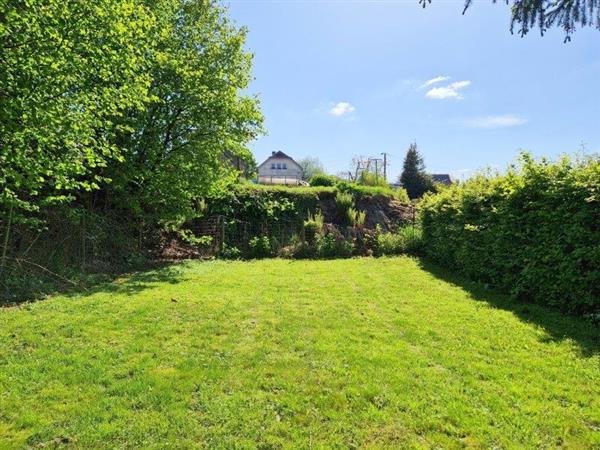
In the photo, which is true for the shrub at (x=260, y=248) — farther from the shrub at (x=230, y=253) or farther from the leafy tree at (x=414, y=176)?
the leafy tree at (x=414, y=176)

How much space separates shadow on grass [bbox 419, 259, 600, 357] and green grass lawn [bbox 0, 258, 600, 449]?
0.13 feet

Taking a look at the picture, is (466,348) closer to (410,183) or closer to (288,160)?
(410,183)

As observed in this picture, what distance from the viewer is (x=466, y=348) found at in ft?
14.8

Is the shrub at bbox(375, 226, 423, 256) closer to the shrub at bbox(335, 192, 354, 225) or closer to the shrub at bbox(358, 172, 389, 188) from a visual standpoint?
the shrub at bbox(335, 192, 354, 225)

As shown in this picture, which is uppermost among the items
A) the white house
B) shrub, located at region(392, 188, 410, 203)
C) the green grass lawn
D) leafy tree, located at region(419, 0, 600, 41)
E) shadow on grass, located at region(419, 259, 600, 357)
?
the white house

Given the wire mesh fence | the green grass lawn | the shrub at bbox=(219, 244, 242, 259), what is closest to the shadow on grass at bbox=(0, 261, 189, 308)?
the green grass lawn

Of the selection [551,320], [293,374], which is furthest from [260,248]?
[293,374]

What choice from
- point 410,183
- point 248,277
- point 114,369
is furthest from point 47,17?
point 410,183

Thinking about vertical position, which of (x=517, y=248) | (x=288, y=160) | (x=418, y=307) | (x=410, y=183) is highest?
(x=288, y=160)

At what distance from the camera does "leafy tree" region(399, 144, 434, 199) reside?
31.7 metres

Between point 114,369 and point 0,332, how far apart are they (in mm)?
2035

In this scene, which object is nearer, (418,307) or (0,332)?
(0,332)

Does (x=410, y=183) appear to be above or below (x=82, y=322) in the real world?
above

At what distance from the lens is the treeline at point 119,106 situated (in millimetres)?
5352
